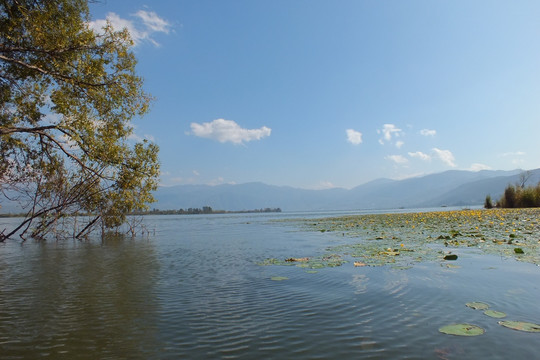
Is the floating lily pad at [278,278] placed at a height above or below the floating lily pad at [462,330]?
below

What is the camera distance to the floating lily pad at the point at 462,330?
390 centimetres

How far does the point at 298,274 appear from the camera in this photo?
8461 mm

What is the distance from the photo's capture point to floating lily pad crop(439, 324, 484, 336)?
390 cm

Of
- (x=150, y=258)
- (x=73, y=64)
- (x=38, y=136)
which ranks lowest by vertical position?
(x=150, y=258)

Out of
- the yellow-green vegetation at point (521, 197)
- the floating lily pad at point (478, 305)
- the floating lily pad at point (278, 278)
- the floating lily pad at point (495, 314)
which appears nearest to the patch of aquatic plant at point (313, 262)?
the floating lily pad at point (278, 278)

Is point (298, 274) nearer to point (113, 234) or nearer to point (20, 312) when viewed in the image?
point (20, 312)

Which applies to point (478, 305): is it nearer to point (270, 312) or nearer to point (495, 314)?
point (495, 314)

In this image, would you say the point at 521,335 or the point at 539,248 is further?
the point at 539,248

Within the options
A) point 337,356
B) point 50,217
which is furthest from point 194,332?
point 50,217

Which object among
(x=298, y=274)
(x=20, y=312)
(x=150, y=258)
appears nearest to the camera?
(x=20, y=312)

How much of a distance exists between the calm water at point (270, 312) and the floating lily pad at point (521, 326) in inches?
4.2

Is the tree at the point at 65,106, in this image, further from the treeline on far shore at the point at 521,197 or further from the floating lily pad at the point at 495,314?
the treeline on far shore at the point at 521,197

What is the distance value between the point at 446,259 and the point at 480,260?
3.09 ft

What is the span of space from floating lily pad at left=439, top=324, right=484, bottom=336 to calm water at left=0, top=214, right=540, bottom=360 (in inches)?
3.0
